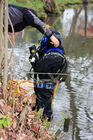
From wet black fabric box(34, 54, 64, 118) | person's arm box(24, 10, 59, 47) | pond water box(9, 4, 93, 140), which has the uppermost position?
person's arm box(24, 10, 59, 47)

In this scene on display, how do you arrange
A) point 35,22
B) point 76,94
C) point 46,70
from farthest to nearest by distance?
point 76,94, point 46,70, point 35,22

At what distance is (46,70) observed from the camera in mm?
4039

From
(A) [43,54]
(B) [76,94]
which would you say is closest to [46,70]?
(A) [43,54]

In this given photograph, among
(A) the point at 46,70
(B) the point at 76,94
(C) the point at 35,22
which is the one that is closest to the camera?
(C) the point at 35,22

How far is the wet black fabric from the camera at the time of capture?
155 inches

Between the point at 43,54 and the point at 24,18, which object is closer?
the point at 24,18

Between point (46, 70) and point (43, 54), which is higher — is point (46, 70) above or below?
below

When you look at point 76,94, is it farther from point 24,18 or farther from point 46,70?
point 24,18

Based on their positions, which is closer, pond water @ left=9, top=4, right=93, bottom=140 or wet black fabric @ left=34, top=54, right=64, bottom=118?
wet black fabric @ left=34, top=54, right=64, bottom=118

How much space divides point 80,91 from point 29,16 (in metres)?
3.55

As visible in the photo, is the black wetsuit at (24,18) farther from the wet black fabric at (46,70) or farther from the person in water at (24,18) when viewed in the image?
the wet black fabric at (46,70)

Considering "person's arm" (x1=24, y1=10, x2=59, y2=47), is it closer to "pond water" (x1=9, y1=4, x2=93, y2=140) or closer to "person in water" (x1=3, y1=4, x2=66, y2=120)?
"person in water" (x1=3, y1=4, x2=66, y2=120)

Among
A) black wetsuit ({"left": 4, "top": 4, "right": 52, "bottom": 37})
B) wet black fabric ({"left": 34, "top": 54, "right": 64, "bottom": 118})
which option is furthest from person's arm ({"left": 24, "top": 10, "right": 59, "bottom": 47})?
wet black fabric ({"left": 34, "top": 54, "right": 64, "bottom": 118})

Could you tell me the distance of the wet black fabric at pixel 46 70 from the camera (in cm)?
394
